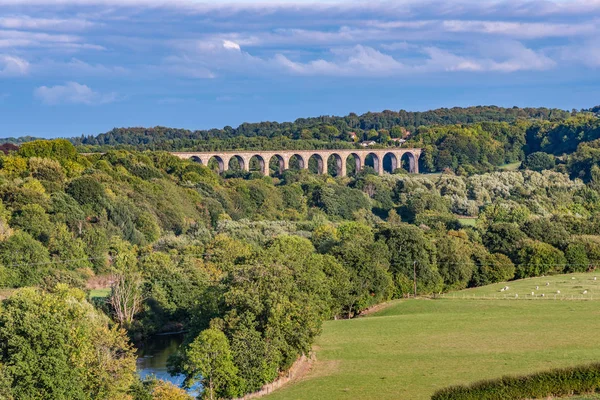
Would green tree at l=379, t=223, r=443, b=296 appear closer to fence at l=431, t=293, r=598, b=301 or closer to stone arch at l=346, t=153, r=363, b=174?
fence at l=431, t=293, r=598, b=301

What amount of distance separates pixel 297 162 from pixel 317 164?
130 inches

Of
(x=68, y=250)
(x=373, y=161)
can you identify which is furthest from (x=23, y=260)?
(x=373, y=161)

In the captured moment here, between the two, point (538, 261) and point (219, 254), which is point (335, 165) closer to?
point (538, 261)

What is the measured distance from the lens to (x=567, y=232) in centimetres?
7831

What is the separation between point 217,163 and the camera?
145875mm

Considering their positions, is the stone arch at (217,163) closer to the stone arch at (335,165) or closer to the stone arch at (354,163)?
the stone arch at (335,165)

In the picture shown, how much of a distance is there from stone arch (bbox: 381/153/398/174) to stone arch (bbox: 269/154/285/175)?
1691cm

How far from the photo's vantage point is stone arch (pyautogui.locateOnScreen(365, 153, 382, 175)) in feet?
534

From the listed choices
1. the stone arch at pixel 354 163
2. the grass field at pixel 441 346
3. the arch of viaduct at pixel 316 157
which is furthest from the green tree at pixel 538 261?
the stone arch at pixel 354 163

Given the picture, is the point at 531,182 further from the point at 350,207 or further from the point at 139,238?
the point at 139,238

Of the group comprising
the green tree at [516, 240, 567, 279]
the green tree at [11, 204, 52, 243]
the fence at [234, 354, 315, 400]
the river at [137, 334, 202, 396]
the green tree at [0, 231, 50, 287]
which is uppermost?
the green tree at [11, 204, 52, 243]

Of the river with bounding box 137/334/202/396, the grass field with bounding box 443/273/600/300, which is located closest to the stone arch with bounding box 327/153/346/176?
the grass field with bounding box 443/273/600/300

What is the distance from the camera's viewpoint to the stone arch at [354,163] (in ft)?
529

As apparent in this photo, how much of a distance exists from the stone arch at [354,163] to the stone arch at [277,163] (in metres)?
11.8
